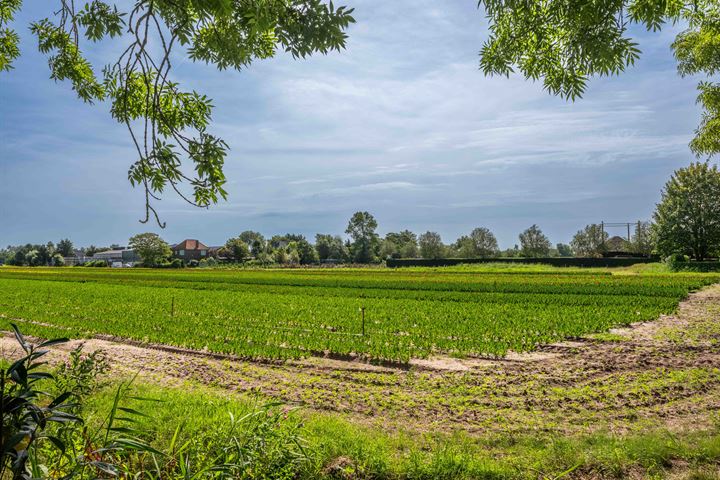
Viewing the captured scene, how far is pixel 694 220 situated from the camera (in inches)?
1849

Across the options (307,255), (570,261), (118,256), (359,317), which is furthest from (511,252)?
(118,256)

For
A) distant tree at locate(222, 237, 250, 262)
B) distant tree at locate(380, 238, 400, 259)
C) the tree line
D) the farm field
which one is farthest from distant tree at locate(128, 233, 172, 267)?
the farm field

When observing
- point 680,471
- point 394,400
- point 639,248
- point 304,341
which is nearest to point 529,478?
point 680,471

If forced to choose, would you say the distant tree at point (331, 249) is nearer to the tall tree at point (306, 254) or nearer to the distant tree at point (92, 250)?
the tall tree at point (306, 254)

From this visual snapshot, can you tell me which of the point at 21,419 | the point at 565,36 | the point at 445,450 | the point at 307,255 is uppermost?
the point at 565,36

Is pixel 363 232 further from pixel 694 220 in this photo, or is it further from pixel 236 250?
pixel 694 220

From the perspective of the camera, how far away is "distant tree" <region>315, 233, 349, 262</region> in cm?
11693

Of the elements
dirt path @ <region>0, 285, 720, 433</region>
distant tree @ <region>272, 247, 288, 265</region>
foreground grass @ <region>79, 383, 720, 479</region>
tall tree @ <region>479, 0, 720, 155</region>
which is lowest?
dirt path @ <region>0, 285, 720, 433</region>

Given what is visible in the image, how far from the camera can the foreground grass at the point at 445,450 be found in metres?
4.22

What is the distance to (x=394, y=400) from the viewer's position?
7855 millimetres

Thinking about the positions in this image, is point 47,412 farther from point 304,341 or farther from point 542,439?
point 304,341

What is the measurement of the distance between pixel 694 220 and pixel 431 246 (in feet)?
154

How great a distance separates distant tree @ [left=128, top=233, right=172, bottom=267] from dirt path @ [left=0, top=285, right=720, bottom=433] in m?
93.4

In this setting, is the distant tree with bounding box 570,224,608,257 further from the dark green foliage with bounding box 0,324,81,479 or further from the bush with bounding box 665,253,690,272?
the dark green foliage with bounding box 0,324,81,479
